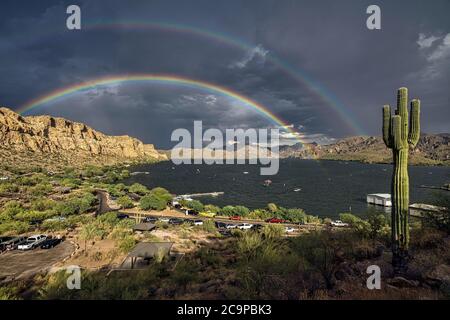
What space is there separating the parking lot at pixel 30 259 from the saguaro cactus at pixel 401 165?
25.5 m

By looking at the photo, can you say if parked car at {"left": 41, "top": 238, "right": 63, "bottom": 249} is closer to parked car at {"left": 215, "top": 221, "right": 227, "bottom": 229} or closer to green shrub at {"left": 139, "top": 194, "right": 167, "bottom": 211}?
parked car at {"left": 215, "top": 221, "right": 227, "bottom": 229}

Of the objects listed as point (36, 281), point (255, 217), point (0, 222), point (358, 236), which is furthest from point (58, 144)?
point (358, 236)

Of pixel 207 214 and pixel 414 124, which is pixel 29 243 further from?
pixel 414 124

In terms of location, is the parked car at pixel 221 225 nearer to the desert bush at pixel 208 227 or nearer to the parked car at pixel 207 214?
the desert bush at pixel 208 227

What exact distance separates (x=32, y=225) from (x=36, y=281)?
20.8 metres

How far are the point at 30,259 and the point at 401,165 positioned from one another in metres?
30.0

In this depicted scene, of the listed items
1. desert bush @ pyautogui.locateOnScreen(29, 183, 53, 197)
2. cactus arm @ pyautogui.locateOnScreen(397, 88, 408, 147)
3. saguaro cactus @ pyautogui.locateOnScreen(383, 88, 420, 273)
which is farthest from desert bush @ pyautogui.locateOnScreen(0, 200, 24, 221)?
cactus arm @ pyautogui.locateOnScreen(397, 88, 408, 147)

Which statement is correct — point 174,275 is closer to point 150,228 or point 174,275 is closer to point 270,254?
point 270,254

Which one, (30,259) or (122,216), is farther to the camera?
(122,216)

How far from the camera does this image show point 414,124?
14.0 metres

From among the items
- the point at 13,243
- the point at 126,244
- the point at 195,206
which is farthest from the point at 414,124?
the point at 195,206

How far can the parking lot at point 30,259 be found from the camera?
2003 centimetres

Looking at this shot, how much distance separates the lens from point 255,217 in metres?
47.7

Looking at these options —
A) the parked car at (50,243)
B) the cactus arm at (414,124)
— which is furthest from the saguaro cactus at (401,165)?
the parked car at (50,243)
